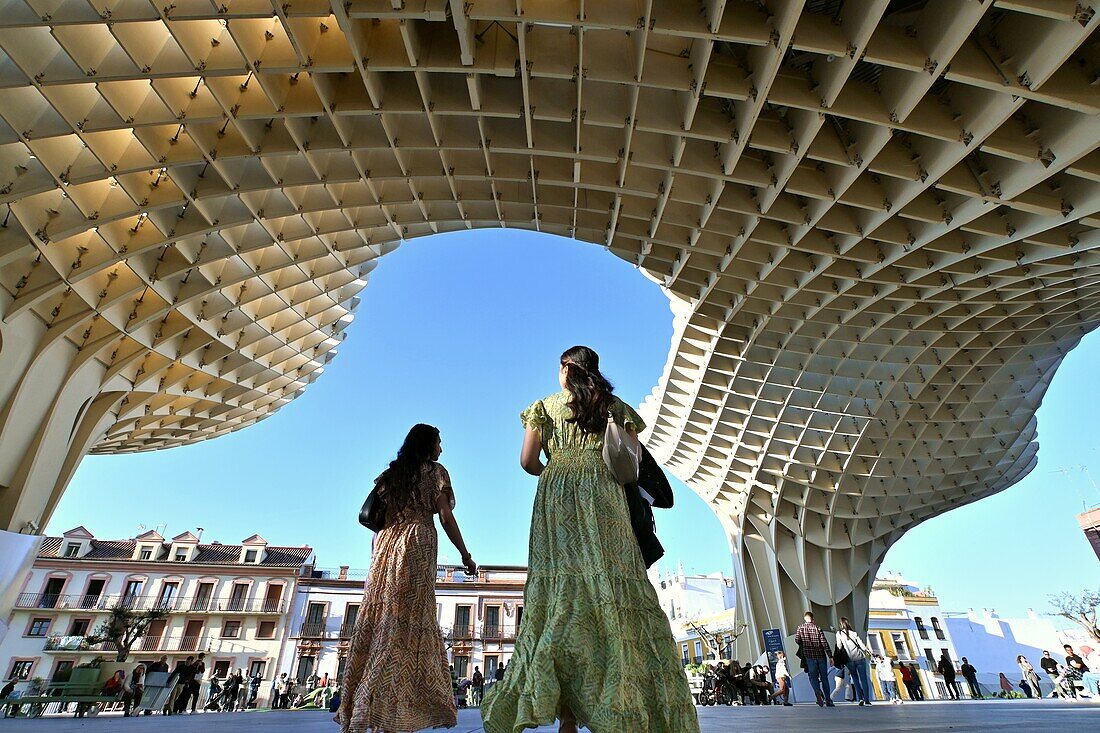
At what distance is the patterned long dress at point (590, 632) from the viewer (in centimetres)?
221

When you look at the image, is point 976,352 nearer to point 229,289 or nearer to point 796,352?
point 796,352

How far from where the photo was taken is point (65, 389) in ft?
49.2

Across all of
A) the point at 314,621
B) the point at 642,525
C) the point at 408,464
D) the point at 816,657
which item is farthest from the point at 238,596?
the point at 642,525

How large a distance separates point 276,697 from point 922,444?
109 ft

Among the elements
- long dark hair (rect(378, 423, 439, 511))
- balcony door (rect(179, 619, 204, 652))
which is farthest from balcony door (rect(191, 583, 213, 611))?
long dark hair (rect(378, 423, 439, 511))

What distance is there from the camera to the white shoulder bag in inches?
105

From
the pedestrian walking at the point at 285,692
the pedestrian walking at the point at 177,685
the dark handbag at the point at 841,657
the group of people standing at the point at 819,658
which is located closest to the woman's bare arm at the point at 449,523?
the group of people standing at the point at 819,658

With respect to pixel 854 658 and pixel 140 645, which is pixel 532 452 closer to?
pixel 854 658

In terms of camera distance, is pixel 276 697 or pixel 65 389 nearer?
pixel 65 389

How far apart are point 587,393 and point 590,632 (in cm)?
115

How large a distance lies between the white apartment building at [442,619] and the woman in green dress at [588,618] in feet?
121

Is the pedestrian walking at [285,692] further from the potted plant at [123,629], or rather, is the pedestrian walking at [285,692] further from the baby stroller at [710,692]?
the baby stroller at [710,692]

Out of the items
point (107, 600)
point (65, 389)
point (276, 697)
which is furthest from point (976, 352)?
point (107, 600)

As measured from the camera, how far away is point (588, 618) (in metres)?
2.38
